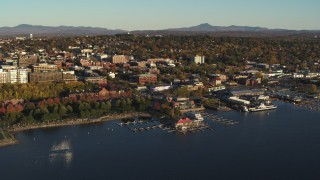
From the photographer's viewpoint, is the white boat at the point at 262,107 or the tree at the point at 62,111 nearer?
the tree at the point at 62,111

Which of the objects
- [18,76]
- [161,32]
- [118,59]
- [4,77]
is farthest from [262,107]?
[161,32]

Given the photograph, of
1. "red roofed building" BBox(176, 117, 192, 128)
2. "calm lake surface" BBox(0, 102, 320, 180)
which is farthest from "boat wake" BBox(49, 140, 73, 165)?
"red roofed building" BBox(176, 117, 192, 128)

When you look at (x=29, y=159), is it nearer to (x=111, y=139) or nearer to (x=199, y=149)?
(x=111, y=139)

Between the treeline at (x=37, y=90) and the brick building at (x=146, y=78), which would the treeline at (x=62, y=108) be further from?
the brick building at (x=146, y=78)

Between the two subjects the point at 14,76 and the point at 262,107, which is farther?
the point at 14,76

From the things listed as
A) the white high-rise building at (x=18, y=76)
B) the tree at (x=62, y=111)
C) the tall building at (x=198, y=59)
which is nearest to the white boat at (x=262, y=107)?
the tree at (x=62, y=111)

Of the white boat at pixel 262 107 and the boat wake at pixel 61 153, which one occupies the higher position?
the white boat at pixel 262 107

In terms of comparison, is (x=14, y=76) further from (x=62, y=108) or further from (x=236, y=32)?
(x=236, y=32)
